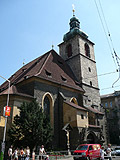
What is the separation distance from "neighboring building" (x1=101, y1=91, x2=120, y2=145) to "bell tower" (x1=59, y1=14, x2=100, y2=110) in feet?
43.7

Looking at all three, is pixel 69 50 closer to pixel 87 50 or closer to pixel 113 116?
pixel 87 50

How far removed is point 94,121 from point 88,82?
703 cm

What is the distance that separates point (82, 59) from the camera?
92.2ft

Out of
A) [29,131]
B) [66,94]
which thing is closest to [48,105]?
[66,94]

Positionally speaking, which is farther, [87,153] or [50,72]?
[50,72]

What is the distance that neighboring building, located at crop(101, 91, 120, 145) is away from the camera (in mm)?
36688

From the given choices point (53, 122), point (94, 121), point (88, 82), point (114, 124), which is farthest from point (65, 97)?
point (114, 124)

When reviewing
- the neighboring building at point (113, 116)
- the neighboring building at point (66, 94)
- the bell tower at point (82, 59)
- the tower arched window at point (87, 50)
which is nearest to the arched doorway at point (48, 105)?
the neighboring building at point (66, 94)

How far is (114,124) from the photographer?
140 feet

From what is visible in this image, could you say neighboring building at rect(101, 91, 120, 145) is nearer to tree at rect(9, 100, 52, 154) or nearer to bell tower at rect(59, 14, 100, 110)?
bell tower at rect(59, 14, 100, 110)

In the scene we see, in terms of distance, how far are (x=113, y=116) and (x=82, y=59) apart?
24.4m

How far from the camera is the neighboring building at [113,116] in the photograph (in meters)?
36.7

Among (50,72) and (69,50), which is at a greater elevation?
(69,50)

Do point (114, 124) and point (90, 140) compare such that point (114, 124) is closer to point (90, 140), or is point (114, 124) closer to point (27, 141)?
point (90, 140)
